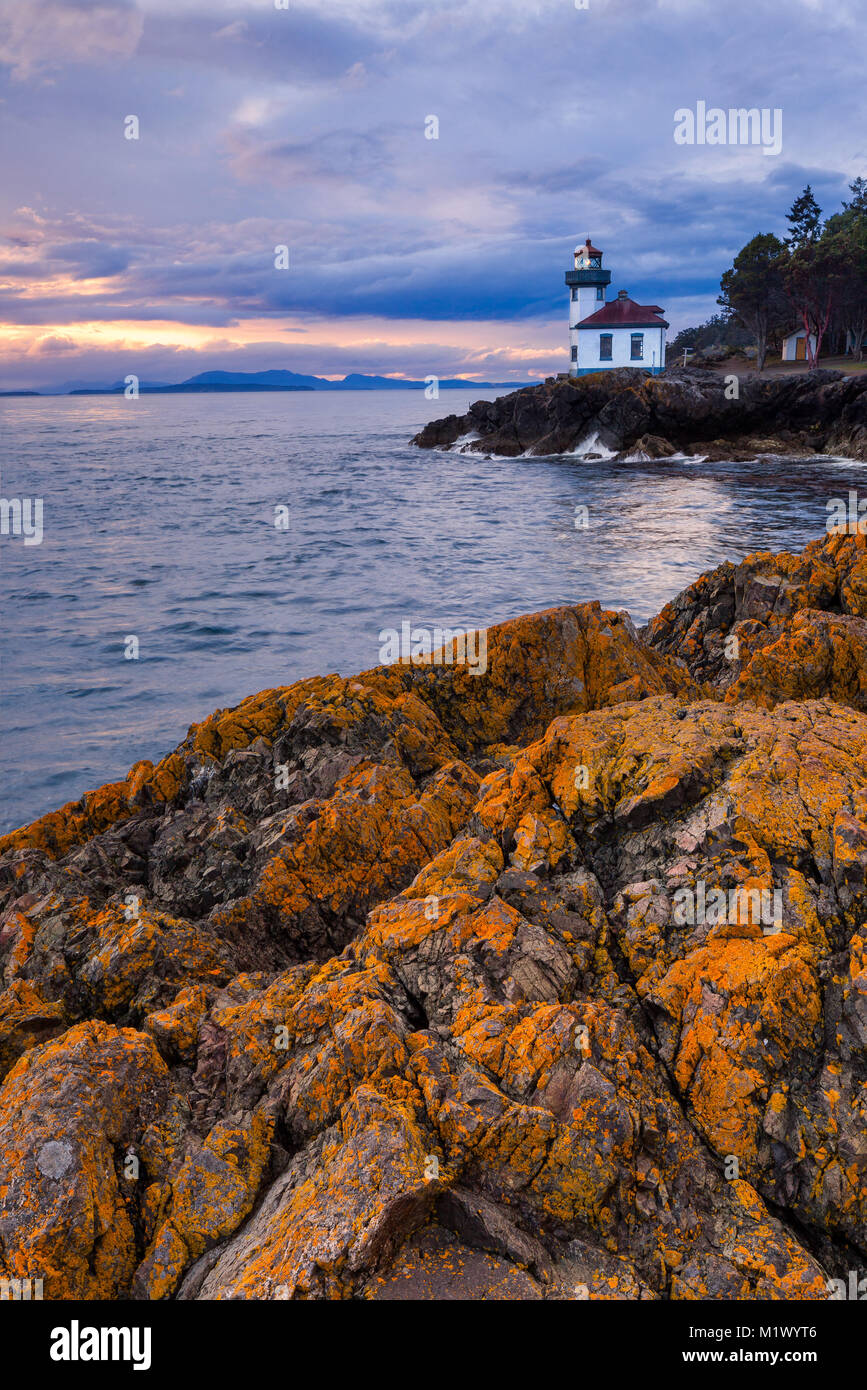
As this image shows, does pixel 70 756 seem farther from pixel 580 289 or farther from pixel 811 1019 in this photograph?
pixel 580 289

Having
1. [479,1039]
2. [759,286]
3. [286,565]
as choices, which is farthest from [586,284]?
[479,1039]

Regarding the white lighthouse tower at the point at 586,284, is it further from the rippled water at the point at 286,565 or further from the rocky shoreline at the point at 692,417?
the rippled water at the point at 286,565

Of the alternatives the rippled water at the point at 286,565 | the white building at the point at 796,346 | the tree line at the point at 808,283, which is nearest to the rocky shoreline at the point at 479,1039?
the rippled water at the point at 286,565

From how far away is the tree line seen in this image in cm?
6347

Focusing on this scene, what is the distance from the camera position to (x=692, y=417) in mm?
55312

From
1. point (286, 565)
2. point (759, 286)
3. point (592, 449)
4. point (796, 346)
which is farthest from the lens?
point (796, 346)

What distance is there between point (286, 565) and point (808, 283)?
188ft

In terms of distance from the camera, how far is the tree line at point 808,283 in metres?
63.5

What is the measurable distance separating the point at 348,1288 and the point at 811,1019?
2.22 m

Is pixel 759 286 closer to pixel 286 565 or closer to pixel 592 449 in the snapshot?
pixel 592 449

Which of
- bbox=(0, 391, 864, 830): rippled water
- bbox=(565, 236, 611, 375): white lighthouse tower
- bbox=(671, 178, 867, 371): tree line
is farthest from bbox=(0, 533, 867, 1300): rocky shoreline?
bbox=(565, 236, 611, 375): white lighthouse tower

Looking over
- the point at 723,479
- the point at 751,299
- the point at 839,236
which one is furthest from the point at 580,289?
the point at 723,479

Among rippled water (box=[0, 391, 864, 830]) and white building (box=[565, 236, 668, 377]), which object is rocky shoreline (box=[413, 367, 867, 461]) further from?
white building (box=[565, 236, 668, 377])

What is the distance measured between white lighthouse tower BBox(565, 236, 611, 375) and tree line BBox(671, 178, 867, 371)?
38.8ft
